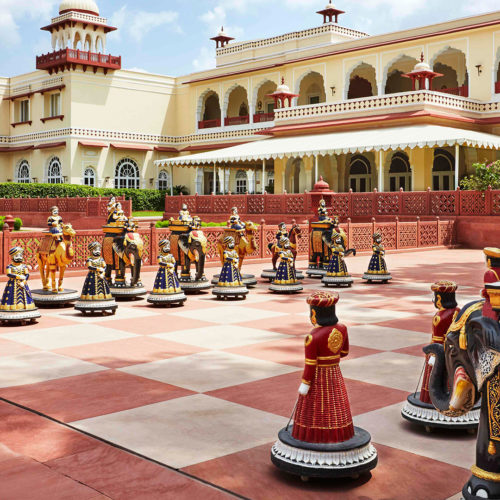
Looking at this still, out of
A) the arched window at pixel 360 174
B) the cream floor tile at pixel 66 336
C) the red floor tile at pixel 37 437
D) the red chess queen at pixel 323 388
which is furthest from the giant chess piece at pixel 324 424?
the arched window at pixel 360 174

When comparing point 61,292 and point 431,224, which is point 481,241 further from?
point 61,292

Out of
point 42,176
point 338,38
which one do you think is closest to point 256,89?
point 338,38

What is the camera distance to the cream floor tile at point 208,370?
565 cm

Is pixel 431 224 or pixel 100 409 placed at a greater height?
pixel 431 224

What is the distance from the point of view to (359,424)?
4.60 m

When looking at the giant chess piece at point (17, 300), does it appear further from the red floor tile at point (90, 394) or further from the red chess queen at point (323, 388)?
the red chess queen at point (323, 388)


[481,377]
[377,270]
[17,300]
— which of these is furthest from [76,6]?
[481,377]

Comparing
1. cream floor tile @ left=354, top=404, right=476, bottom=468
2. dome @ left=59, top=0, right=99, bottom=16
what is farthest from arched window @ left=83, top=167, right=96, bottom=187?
A: cream floor tile @ left=354, top=404, right=476, bottom=468

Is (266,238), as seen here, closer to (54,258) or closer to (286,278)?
(286,278)

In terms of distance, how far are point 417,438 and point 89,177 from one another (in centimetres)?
3783

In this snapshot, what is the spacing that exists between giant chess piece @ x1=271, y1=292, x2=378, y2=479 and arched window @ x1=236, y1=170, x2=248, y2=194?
38.5 meters

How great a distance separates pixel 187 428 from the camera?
452cm

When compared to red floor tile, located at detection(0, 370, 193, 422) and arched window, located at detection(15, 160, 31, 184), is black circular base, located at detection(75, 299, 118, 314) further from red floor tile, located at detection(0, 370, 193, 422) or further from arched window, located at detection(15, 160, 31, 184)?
arched window, located at detection(15, 160, 31, 184)

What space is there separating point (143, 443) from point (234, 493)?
0.89 meters
